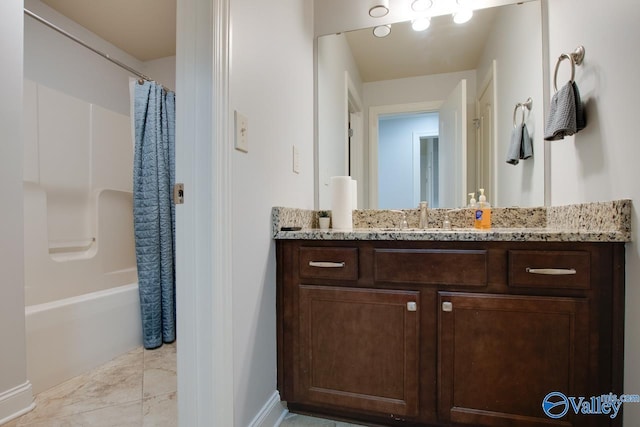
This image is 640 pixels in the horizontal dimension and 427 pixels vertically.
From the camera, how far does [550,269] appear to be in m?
0.97

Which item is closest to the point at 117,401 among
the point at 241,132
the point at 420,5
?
the point at 241,132

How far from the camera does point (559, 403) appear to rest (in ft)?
3.20

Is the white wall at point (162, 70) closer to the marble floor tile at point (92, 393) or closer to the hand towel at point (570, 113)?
the marble floor tile at point (92, 393)

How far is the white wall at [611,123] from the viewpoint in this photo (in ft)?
2.86

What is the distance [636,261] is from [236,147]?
4.28 ft

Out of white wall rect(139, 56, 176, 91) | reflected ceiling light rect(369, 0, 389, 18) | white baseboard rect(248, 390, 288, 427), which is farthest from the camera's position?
white wall rect(139, 56, 176, 91)

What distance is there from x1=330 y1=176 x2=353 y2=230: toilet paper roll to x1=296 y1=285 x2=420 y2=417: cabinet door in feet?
1.47

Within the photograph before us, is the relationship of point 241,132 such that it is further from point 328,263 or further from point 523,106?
point 523,106

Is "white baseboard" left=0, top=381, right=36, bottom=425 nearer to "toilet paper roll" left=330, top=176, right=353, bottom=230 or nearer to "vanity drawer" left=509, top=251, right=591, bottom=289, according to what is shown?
"toilet paper roll" left=330, top=176, right=353, bottom=230

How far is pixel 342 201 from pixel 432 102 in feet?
2.57

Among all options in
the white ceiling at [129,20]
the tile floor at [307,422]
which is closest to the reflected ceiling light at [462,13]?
the white ceiling at [129,20]

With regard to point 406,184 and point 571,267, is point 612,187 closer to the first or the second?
point 571,267

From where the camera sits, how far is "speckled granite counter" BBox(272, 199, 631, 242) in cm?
93

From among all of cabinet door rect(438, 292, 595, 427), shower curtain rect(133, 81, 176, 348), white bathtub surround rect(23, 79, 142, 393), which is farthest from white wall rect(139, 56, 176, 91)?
cabinet door rect(438, 292, 595, 427)
